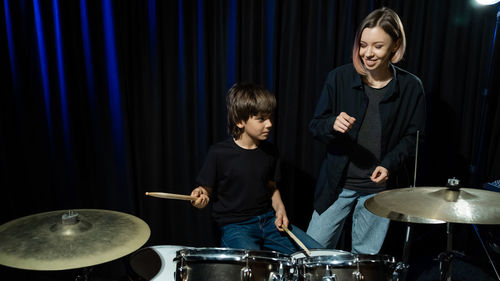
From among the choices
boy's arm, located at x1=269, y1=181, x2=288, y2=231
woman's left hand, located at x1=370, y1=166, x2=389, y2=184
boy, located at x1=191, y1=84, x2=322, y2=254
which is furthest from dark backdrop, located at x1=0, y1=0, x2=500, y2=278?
woman's left hand, located at x1=370, y1=166, x2=389, y2=184

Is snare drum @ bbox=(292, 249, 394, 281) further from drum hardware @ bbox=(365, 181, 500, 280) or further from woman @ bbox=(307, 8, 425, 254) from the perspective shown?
woman @ bbox=(307, 8, 425, 254)

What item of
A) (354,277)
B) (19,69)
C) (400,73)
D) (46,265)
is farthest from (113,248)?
(19,69)

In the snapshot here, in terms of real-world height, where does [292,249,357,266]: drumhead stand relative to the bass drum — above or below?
above

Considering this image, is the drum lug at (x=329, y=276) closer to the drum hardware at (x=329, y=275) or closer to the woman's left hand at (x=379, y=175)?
the drum hardware at (x=329, y=275)

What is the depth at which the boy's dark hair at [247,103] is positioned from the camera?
1.80m

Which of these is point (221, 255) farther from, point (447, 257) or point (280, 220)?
point (447, 257)

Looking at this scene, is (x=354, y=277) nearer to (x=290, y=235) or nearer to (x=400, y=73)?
(x=290, y=235)

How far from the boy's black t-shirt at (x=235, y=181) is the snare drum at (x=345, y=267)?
53 cm

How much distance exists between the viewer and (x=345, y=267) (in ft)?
4.30

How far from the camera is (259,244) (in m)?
1.72

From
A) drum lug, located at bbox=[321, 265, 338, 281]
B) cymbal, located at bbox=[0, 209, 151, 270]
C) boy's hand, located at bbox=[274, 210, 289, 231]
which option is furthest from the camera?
boy's hand, located at bbox=[274, 210, 289, 231]

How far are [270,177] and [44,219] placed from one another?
3.43 ft

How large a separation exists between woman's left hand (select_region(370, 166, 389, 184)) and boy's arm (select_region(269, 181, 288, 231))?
1.46 feet

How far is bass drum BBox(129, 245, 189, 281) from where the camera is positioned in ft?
4.44
